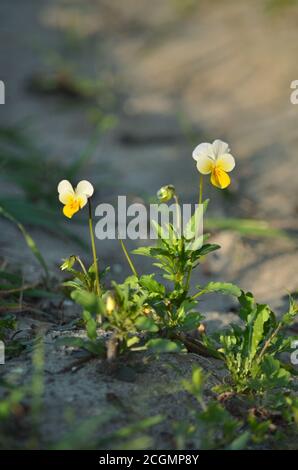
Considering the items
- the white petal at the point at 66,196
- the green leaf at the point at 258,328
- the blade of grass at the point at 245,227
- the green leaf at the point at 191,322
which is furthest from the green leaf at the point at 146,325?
the blade of grass at the point at 245,227

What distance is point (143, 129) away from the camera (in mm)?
4441

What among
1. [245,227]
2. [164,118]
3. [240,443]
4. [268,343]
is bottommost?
[240,443]

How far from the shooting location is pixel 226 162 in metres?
1.96

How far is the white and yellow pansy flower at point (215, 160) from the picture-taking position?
76.6 inches

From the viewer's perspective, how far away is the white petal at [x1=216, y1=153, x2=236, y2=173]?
6.39 feet

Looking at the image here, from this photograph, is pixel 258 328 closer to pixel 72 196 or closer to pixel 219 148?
pixel 219 148

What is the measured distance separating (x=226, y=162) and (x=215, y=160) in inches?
1.2

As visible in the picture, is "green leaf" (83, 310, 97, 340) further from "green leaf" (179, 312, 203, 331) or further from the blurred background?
the blurred background

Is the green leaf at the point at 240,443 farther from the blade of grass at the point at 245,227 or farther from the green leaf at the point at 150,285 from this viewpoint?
the blade of grass at the point at 245,227

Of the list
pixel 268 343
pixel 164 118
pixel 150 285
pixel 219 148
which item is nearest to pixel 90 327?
pixel 150 285

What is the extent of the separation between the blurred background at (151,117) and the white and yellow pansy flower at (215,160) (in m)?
0.81

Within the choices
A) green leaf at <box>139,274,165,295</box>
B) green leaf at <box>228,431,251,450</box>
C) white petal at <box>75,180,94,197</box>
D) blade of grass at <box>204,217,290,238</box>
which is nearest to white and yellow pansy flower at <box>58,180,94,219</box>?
white petal at <box>75,180,94,197</box>

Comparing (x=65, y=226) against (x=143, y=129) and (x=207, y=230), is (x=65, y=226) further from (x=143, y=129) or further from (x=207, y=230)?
(x=143, y=129)

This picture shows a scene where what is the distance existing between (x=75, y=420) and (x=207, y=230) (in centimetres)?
165
